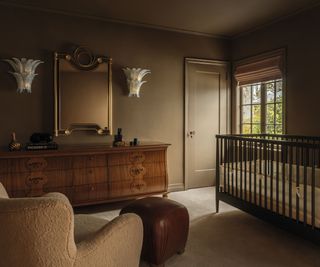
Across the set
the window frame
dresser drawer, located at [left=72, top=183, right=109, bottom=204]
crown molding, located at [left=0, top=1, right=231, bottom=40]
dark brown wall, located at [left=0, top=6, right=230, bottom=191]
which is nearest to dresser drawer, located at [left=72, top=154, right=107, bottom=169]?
dresser drawer, located at [left=72, top=183, right=109, bottom=204]

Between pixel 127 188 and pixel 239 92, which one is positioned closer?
pixel 127 188

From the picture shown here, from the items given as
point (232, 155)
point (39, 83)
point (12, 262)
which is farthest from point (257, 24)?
point (12, 262)

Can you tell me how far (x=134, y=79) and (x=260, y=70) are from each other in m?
1.82

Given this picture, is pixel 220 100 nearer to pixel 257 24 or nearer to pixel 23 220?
pixel 257 24

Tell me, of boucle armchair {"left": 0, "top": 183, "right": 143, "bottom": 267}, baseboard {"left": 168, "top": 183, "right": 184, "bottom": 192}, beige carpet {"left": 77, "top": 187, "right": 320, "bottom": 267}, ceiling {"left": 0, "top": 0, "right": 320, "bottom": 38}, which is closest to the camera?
boucle armchair {"left": 0, "top": 183, "right": 143, "bottom": 267}

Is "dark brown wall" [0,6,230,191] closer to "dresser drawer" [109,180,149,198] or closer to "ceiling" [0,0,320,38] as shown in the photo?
"ceiling" [0,0,320,38]

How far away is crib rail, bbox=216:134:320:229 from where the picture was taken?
2.19 m

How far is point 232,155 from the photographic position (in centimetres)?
304

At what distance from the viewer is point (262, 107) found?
13.5 ft

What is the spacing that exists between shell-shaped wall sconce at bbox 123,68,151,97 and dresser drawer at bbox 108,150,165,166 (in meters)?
0.91

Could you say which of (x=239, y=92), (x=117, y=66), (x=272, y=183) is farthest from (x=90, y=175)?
(x=239, y=92)

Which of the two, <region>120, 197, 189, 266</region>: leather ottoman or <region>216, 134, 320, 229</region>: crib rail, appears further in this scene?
<region>216, 134, 320, 229</region>: crib rail

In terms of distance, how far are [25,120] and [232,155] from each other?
2513mm

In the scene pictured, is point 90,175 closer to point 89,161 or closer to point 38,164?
point 89,161
